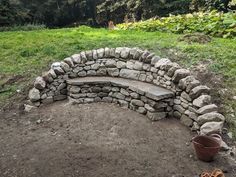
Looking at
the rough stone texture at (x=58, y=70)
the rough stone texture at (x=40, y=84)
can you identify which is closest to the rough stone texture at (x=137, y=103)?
the rough stone texture at (x=58, y=70)

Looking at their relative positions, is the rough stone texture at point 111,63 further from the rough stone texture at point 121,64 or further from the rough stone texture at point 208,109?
the rough stone texture at point 208,109

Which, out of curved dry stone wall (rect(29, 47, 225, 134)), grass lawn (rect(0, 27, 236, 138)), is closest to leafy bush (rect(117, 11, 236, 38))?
grass lawn (rect(0, 27, 236, 138))

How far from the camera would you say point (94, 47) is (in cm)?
873

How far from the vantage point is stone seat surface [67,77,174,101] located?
612 centimetres

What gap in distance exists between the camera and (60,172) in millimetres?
4750

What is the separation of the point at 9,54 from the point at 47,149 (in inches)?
186

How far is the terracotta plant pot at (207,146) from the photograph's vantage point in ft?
15.7

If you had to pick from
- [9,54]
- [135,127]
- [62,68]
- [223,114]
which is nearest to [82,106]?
[62,68]

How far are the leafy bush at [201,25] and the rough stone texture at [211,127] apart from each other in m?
3.99

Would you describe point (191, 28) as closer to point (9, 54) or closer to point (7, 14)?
point (9, 54)

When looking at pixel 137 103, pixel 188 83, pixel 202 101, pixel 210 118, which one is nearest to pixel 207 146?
pixel 210 118

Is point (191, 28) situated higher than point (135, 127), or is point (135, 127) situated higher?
point (191, 28)

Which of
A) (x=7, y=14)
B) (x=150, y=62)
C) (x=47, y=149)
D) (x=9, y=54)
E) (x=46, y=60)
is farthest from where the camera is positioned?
(x=7, y=14)

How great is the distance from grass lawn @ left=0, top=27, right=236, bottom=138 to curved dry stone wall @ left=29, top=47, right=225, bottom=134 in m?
0.49
